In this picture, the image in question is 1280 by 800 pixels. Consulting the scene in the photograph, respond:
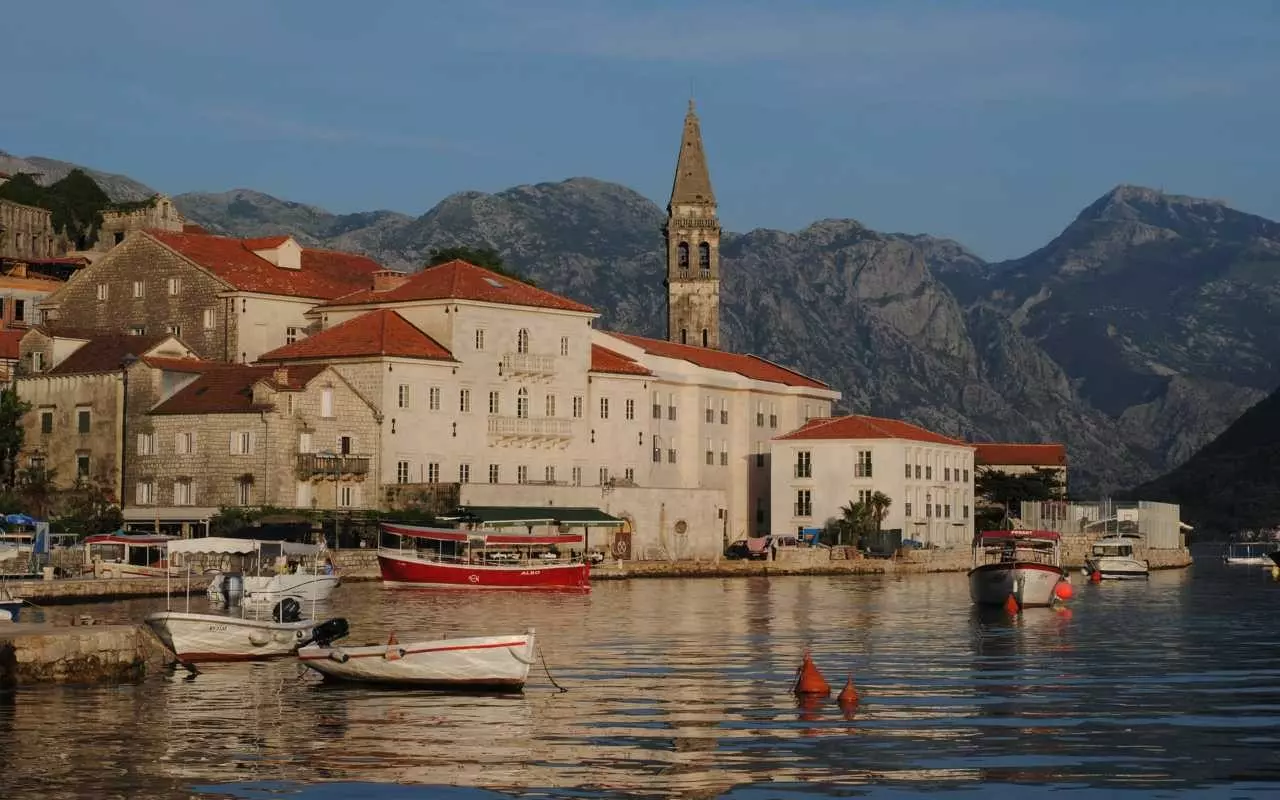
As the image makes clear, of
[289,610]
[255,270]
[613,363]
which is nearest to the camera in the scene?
[289,610]

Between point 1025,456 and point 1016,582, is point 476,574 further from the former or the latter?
point 1025,456

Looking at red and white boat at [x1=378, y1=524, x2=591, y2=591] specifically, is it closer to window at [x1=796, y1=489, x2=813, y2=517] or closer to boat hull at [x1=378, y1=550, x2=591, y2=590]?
boat hull at [x1=378, y1=550, x2=591, y2=590]

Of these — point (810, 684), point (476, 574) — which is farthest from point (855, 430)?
point (810, 684)

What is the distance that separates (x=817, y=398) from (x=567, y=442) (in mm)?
30664

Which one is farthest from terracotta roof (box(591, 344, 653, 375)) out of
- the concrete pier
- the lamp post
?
the concrete pier

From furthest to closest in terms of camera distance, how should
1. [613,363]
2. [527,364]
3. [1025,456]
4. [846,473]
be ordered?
[1025,456], [846,473], [613,363], [527,364]

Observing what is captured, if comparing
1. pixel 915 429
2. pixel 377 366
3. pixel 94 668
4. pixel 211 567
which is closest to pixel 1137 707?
pixel 94 668

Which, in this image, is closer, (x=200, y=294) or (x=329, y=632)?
(x=329, y=632)

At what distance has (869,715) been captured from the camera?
37.4 m

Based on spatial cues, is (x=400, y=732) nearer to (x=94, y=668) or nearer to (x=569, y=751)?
(x=569, y=751)

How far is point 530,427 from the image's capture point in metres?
108

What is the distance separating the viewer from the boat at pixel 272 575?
70500 mm

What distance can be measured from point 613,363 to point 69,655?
76.1 m

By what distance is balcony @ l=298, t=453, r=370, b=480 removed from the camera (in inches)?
3836
